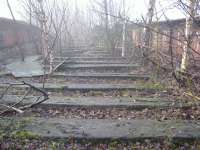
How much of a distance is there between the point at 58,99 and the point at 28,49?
1889 cm

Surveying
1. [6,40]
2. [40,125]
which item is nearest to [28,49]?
[6,40]

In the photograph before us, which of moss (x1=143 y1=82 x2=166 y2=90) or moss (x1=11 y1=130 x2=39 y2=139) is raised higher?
moss (x1=143 y1=82 x2=166 y2=90)

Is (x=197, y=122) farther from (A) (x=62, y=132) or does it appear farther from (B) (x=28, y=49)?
(B) (x=28, y=49)

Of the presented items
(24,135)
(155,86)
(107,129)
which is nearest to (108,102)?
(107,129)

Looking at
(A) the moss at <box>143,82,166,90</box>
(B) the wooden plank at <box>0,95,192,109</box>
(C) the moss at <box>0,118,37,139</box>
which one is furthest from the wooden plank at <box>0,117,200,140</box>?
(A) the moss at <box>143,82,166,90</box>

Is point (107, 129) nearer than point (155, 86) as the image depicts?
Yes

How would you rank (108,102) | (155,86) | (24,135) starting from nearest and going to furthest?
(24,135) < (108,102) < (155,86)

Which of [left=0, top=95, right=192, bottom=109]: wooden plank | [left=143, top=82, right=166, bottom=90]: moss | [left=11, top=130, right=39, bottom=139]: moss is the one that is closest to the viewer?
[left=11, top=130, right=39, bottom=139]: moss

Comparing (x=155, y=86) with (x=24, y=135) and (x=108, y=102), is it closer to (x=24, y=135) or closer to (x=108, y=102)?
(x=108, y=102)

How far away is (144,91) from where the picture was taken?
9.01 metres

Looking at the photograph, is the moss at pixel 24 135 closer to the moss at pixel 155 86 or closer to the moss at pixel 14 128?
the moss at pixel 14 128

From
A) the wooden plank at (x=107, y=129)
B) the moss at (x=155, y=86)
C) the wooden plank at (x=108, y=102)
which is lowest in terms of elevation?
the wooden plank at (x=107, y=129)

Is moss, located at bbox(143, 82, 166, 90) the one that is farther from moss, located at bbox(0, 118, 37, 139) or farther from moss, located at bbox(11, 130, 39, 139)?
moss, located at bbox(11, 130, 39, 139)

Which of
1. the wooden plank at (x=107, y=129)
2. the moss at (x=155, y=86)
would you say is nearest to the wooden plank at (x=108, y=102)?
the wooden plank at (x=107, y=129)
